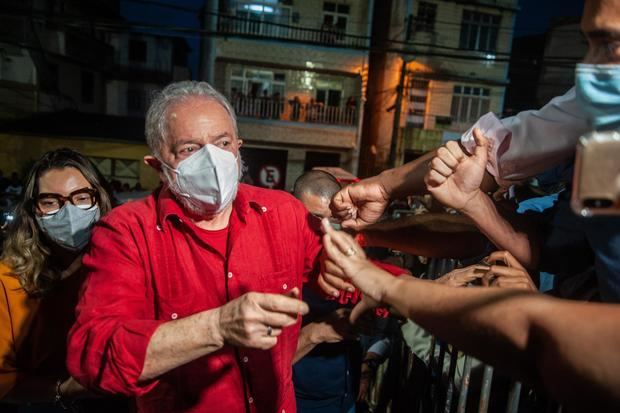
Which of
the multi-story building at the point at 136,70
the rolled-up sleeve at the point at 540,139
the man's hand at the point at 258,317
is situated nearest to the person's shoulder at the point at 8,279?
the man's hand at the point at 258,317

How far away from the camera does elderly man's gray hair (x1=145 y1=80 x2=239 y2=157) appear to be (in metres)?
1.90

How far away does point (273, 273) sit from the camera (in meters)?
1.96

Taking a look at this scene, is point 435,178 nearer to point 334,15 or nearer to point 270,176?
point 270,176

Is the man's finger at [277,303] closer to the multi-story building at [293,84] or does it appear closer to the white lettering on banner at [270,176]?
the white lettering on banner at [270,176]

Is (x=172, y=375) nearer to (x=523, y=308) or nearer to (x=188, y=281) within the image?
(x=188, y=281)

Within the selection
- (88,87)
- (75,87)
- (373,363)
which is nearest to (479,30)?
(373,363)

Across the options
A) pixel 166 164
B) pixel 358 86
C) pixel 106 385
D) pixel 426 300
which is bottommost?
pixel 106 385

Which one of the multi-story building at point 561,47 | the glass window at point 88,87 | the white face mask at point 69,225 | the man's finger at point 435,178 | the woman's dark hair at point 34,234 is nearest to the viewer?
the man's finger at point 435,178

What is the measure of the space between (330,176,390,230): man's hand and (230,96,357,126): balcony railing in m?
18.3

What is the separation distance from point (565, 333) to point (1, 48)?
25.2m

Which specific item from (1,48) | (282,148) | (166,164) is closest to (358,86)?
(282,148)

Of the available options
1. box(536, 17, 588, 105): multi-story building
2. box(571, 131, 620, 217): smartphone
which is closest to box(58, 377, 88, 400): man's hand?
box(571, 131, 620, 217): smartphone

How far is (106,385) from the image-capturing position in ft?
4.40

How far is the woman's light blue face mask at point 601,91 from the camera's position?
44.8 inches
